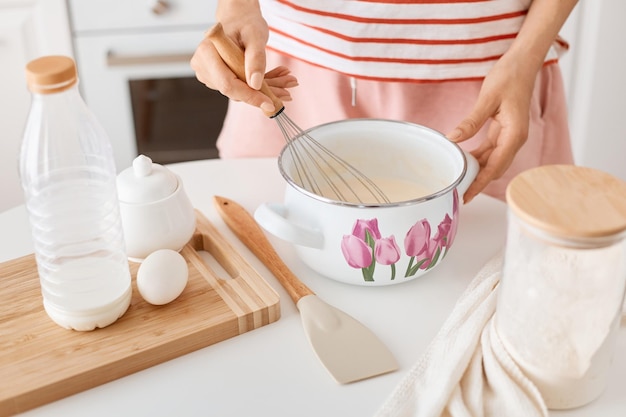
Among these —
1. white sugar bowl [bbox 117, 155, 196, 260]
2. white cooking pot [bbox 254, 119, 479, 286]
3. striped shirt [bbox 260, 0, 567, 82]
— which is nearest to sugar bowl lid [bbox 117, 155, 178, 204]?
white sugar bowl [bbox 117, 155, 196, 260]

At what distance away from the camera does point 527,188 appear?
0.62 metres

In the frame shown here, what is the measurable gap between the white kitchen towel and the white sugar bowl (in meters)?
0.28

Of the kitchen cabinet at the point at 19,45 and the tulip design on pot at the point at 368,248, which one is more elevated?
the tulip design on pot at the point at 368,248

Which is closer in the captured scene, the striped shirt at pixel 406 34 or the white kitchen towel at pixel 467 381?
the white kitchen towel at pixel 467 381

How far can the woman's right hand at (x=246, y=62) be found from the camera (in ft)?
2.68

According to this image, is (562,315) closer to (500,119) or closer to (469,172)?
(469,172)

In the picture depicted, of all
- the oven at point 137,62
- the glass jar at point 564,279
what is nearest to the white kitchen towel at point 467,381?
the glass jar at point 564,279

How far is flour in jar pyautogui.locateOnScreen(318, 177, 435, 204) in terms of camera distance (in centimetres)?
90

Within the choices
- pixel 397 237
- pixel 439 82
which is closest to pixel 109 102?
A: pixel 439 82

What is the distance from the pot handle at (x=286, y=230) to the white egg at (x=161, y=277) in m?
0.09

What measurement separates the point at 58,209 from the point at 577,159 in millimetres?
1387

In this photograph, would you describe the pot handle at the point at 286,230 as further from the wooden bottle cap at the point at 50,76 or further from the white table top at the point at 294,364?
the wooden bottle cap at the point at 50,76

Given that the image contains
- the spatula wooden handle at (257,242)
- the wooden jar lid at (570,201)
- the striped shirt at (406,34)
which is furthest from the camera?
the striped shirt at (406,34)

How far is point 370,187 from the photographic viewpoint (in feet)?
2.99
